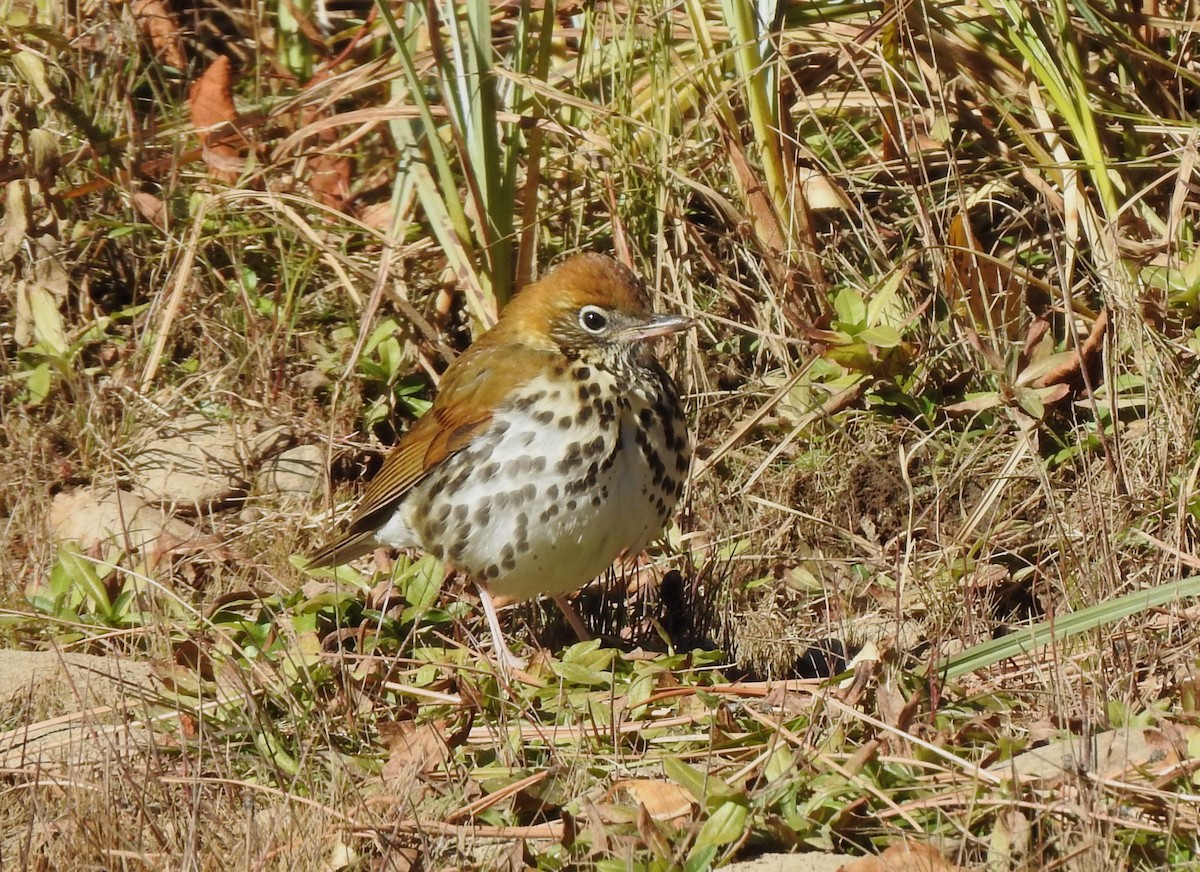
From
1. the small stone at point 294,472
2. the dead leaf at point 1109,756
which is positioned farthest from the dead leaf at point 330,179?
the dead leaf at point 1109,756

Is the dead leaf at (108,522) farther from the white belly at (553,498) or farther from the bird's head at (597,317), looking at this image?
the bird's head at (597,317)

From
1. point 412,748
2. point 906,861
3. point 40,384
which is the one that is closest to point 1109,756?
point 906,861

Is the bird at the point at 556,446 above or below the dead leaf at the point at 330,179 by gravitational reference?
below

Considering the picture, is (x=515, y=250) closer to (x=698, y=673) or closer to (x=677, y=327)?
(x=677, y=327)

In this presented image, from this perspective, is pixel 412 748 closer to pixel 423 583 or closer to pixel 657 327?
pixel 423 583

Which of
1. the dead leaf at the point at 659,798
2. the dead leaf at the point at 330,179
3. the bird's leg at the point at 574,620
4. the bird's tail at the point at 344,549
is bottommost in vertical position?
the bird's leg at the point at 574,620

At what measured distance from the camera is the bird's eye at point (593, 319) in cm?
440

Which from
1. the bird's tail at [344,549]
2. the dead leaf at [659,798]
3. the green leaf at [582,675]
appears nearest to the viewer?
the dead leaf at [659,798]

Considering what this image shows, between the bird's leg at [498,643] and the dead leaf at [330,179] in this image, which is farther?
the dead leaf at [330,179]

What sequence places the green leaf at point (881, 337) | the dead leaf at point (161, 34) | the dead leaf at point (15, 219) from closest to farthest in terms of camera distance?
1. the green leaf at point (881, 337)
2. the dead leaf at point (15, 219)
3. the dead leaf at point (161, 34)

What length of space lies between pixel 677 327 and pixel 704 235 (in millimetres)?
1533

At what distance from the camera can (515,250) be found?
5.75m

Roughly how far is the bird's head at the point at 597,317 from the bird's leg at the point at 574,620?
2.52ft

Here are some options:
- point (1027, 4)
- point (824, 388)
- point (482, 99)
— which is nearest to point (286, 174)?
point (482, 99)
